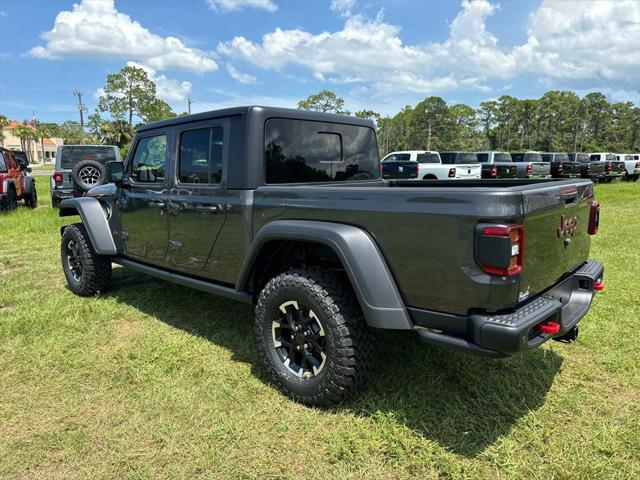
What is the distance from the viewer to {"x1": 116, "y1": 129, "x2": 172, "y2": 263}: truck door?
4.05 m

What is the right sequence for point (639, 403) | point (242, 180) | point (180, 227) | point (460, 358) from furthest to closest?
point (180, 227) → point (460, 358) → point (242, 180) → point (639, 403)

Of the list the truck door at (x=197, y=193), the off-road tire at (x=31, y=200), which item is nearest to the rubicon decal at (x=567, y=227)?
the truck door at (x=197, y=193)

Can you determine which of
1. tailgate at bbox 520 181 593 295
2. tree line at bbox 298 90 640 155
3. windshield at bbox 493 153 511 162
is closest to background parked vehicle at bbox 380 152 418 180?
windshield at bbox 493 153 511 162

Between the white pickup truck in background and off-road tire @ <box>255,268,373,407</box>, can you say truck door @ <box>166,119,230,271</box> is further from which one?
the white pickup truck in background

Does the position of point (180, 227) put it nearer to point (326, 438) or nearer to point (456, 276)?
point (326, 438)

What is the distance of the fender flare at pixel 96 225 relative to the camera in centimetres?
476

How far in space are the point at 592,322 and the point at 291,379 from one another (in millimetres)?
2861

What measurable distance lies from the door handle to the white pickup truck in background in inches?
606

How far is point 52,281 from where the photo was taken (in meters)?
5.87

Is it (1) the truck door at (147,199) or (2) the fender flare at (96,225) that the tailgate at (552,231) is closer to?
(1) the truck door at (147,199)

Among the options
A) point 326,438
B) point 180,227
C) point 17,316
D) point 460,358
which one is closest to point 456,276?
point 326,438

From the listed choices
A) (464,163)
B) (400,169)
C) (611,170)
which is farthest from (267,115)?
(611,170)

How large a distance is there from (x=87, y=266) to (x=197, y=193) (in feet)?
6.92

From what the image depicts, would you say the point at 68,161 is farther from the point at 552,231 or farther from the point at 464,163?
the point at 464,163
